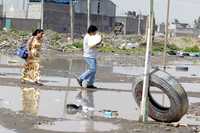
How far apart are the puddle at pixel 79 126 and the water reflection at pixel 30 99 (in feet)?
4.32

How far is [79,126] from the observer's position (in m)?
10.2

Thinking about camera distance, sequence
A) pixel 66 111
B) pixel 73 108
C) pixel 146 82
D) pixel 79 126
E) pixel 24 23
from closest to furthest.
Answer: pixel 79 126 < pixel 146 82 < pixel 66 111 < pixel 73 108 < pixel 24 23

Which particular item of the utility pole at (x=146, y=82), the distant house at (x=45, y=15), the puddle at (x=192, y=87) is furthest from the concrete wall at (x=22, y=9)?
the utility pole at (x=146, y=82)

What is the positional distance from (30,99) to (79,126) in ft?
12.5

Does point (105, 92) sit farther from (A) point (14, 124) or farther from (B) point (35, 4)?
(B) point (35, 4)

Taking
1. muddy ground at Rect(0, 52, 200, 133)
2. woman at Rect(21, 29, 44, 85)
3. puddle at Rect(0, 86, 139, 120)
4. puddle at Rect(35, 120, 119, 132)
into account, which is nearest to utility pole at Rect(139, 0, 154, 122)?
muddy ground at Rect(0, 52, 200, 133)

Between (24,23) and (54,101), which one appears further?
(24,23)

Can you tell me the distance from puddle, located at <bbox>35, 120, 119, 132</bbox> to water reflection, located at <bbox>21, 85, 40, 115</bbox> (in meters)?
1.32

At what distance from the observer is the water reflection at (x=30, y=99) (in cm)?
1209

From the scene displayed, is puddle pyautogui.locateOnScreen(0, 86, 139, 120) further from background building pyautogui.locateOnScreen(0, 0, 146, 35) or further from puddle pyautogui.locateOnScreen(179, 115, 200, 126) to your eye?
background building pyautogui.locateOnScreen(0, 0, 146, 35)

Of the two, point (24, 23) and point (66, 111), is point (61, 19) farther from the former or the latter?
point (66, 111)

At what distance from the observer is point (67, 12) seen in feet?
305

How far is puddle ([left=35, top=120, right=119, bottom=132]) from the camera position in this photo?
9906 mm

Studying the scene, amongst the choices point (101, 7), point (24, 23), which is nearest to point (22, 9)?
point (24, 23)
